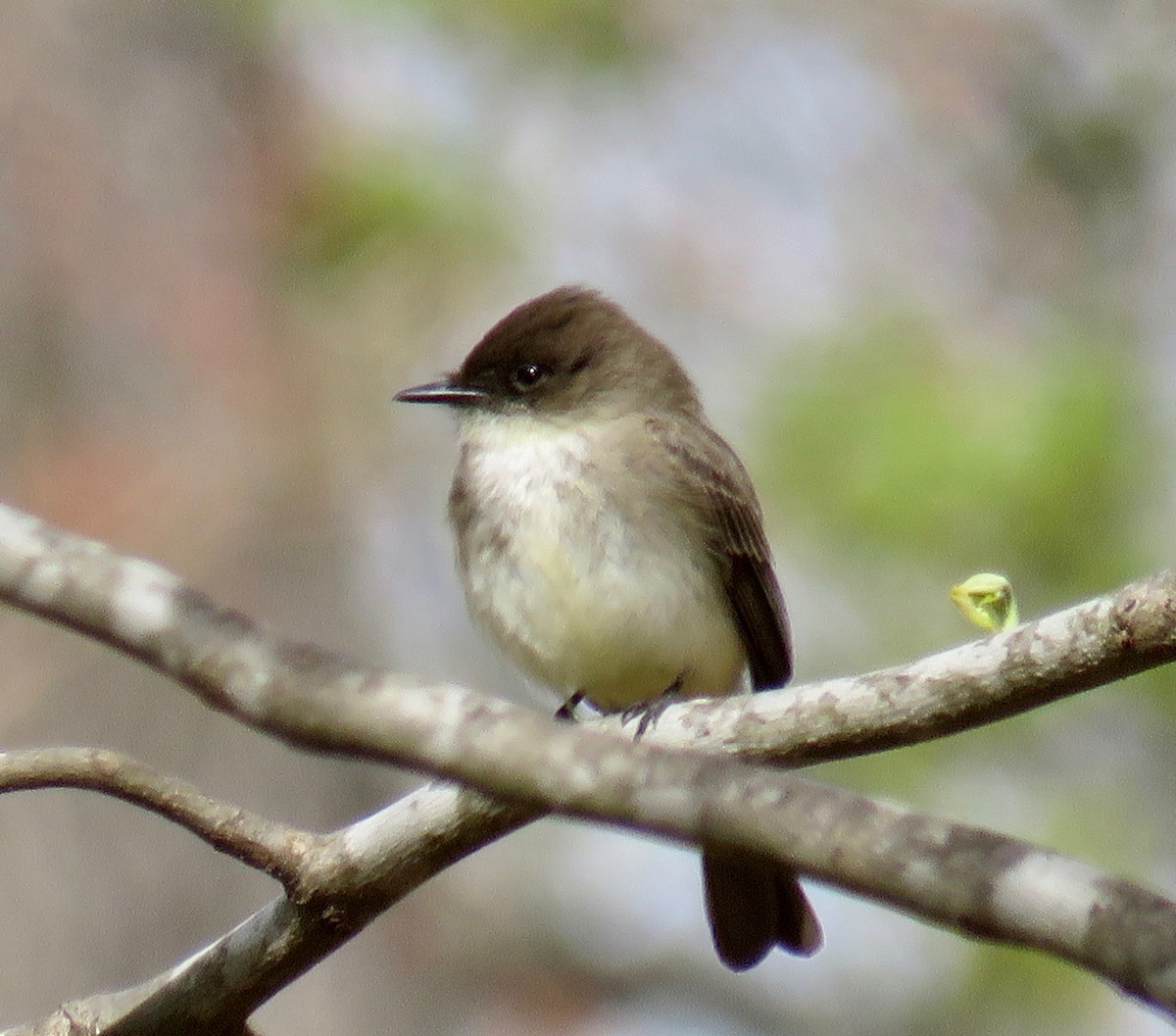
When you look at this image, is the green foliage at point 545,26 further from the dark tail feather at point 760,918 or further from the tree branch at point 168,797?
the tree branch at point 168,797

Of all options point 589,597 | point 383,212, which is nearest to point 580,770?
point 589,597

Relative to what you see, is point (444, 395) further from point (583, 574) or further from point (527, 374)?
point (583, 574)

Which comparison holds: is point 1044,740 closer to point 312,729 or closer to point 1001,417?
point 1001,417

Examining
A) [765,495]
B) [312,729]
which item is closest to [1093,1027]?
[765,495]

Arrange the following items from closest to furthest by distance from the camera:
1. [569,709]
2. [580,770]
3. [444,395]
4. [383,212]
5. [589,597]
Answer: [580,770] < [589,597] < [569,709] < [444,395] < [383,212]

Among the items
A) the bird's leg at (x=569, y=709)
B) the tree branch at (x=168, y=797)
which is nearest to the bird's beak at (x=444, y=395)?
the bird's leg at (x=569, y=709)
